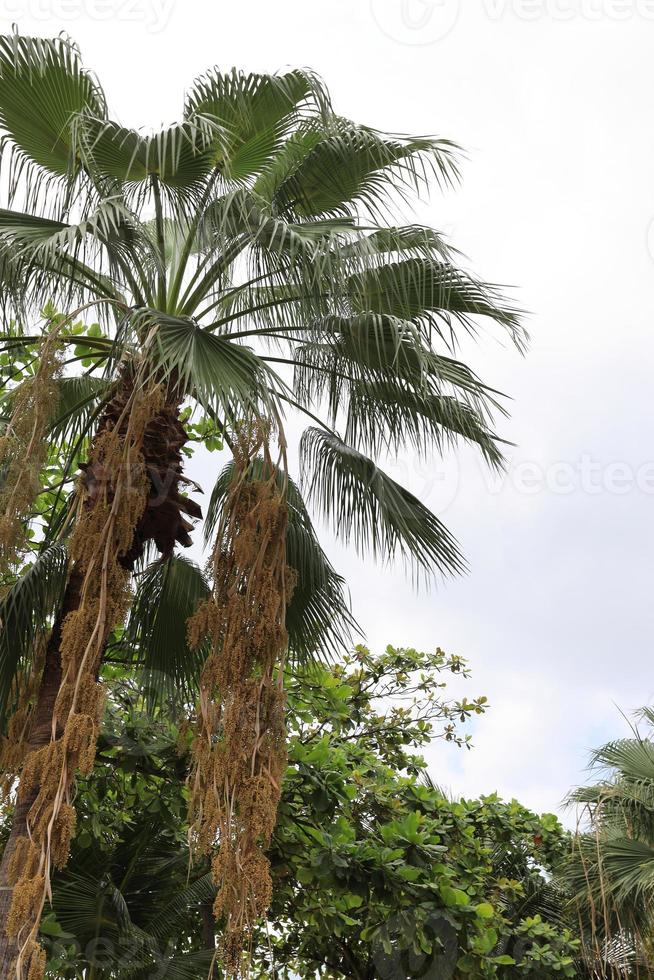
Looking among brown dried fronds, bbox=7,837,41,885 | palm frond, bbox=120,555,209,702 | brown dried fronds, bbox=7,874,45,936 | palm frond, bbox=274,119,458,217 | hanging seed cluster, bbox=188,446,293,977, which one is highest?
palm frond, bbox=274,119,458,217

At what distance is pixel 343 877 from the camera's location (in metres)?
Answer: 6.68

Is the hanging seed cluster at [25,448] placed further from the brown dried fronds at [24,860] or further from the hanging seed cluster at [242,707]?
the brown dried fronds at [24,860]

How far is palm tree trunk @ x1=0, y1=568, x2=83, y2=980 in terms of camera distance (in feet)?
14.8

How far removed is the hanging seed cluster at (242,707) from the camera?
14.2ft

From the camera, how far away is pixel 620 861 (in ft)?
27.3

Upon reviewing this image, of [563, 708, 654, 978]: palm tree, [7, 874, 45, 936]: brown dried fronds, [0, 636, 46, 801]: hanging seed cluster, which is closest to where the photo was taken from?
[7, 874, 45, 936]: brown dried fronds

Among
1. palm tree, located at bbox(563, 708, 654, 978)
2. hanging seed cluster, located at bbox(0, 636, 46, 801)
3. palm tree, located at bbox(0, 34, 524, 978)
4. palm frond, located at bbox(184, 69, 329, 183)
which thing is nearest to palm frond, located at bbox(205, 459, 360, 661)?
palm tree, located at bbox(0, 34, 524, 978)

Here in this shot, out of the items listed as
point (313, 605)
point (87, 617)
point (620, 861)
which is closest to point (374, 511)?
point (313, 605)

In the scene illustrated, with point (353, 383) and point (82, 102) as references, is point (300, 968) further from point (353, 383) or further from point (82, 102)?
point (82, 102)

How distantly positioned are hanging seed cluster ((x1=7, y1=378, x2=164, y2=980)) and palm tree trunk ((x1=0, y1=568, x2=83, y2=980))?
0.09 meters

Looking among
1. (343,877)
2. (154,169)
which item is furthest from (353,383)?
(343,877)

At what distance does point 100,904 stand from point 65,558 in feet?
7.70

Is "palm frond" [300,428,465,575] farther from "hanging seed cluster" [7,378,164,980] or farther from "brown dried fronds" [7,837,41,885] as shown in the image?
"brown dried fronds" [7,837,41,885]

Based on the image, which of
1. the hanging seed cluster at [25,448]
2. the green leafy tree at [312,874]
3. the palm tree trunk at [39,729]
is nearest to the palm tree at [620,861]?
the green leafy tree at [312,874]
